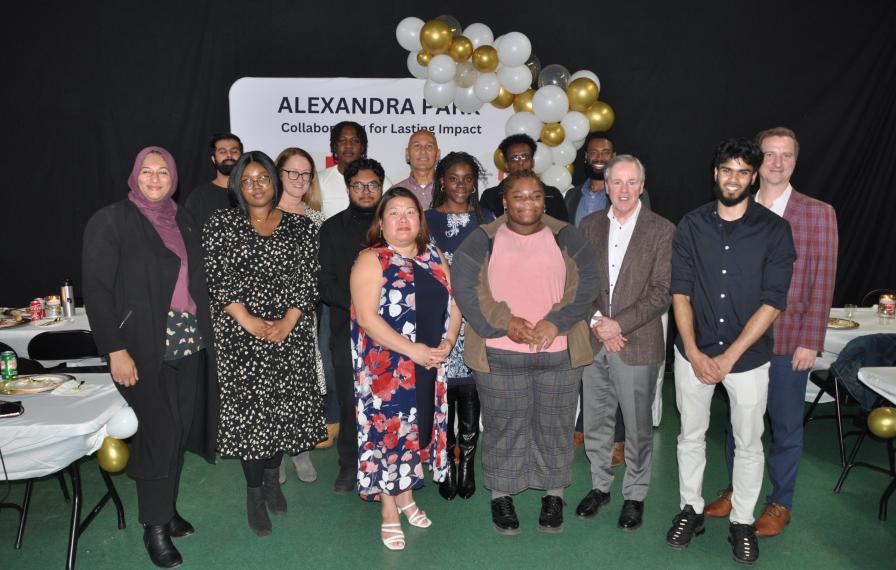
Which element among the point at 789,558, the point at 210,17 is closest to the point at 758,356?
the point at 789,558

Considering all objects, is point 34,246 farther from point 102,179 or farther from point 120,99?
point 120,99

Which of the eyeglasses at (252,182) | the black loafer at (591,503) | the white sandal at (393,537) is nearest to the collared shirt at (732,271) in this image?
the black loafer at (591,503)

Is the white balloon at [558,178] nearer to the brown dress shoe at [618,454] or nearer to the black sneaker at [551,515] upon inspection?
the brown dress shoe at [618,454]

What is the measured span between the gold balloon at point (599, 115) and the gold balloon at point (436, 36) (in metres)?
1.19

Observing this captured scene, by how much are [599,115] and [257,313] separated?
10.9 ft

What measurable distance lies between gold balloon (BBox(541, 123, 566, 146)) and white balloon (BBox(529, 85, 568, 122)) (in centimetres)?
9

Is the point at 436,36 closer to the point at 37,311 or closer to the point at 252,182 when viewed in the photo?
the point at 252,182

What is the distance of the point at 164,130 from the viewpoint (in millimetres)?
5891

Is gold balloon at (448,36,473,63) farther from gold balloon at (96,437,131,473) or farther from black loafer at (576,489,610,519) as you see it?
gold balloon at (96,437,131,473)

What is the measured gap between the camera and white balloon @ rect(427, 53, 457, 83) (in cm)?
508

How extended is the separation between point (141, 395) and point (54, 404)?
1.05 ft

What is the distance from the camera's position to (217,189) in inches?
163

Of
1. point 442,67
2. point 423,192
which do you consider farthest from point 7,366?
point 442,67

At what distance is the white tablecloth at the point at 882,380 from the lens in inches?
114
